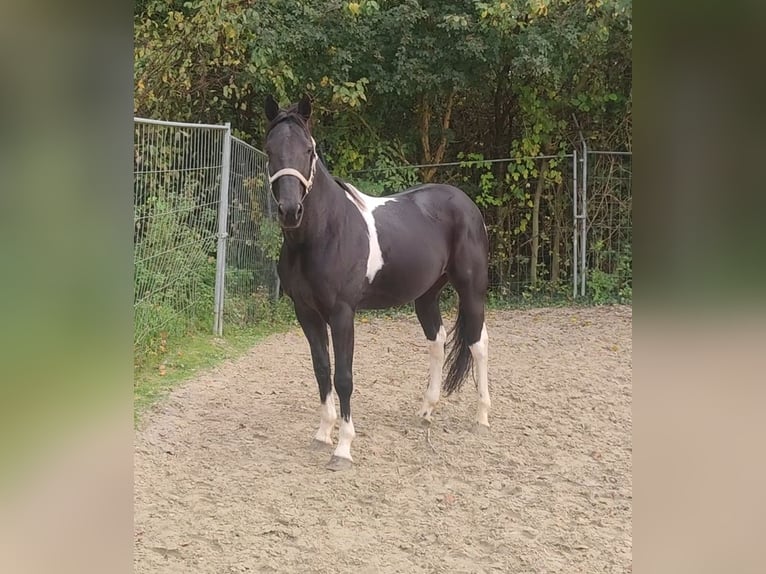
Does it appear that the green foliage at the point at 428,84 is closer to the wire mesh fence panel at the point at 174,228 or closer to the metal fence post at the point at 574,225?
the metal fence post at the point at 574,225

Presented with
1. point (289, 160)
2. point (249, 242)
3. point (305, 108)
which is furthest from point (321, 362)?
point (249, 242)

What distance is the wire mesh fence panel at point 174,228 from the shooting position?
495 centimetres

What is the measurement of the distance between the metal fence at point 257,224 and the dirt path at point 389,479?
98cm

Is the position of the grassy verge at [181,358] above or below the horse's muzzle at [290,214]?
below

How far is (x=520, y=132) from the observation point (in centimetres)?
870

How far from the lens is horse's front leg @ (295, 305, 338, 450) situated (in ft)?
11.0

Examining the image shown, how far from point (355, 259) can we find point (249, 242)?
378 centimetres

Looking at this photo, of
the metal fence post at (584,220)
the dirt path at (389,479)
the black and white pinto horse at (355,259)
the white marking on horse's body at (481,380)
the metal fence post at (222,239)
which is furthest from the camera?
the metal fence post at (584,220)

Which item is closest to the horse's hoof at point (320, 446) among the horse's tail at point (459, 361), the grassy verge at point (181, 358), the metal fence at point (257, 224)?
the horse's tail at point (459, 361)

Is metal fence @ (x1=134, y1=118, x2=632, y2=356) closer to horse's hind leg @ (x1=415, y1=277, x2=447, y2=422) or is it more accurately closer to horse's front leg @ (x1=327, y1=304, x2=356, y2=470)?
horse's front leg @ (x1=327, y1=304, x2=356, y2=470)
